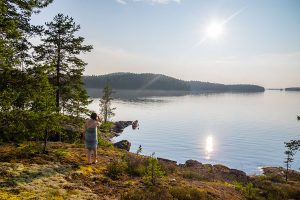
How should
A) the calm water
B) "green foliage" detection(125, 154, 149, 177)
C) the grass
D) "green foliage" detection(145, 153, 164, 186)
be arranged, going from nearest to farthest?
1. the grass
2. "green foliage" detection(145, 153, 164, 186)
3. "green foliage" detection(125, 154, 149, 177)
4. the calm water

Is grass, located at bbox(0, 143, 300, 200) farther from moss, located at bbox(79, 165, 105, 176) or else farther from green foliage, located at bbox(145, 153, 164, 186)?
green foliage, located at bbox(145, 153, 164, 186)

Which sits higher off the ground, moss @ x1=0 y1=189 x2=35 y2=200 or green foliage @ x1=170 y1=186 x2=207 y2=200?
moss @ x1=0 y1=189 x2=35 y2=200

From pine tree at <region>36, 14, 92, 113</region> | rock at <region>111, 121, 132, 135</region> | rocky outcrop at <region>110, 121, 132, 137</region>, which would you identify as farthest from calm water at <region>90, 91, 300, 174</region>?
pine tree at <region>36, 14, 92, 113</region>

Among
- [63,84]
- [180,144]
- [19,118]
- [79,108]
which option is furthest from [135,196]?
[180,144]

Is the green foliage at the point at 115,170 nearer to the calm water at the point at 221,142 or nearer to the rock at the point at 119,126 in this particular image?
the calm water at the point at 221,142

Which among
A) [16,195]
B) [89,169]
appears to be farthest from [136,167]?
[16,195]

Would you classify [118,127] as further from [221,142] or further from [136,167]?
[136,167]

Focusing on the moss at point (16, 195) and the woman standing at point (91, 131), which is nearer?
the moss at point (16, 195)

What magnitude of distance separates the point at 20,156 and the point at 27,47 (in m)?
10.2

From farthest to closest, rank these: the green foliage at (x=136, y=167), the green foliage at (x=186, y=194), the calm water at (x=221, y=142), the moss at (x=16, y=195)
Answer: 1. the calm water at (x=221, y=142)
2. the green foliage at (x=136, y=167)
3. the green foliage at (x=186, y=194)
4. the moss at (x=16, y=195)

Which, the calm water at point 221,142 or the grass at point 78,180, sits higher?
the grass at point 78,180

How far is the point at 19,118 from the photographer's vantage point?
36.4ft

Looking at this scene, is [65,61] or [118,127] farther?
[118,127]

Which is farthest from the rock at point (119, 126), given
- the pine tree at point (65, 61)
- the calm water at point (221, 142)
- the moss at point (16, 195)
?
the moss at point (16, 195)
